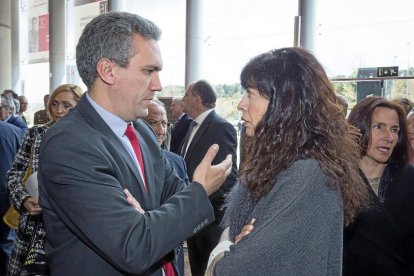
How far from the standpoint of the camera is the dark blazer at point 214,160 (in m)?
3.84

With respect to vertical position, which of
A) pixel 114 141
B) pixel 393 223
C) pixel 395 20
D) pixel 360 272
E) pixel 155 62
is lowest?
pixel 360 272

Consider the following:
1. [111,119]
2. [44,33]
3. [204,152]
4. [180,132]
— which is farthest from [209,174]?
[44,33]

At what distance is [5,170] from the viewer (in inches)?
132

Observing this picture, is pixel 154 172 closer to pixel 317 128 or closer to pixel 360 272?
pixel 317 128

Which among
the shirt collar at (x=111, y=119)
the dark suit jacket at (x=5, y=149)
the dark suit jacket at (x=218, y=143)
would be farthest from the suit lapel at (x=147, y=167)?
the dark suit jacket at (x=218, y=143)

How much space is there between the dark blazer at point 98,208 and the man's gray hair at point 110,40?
134 millimetres

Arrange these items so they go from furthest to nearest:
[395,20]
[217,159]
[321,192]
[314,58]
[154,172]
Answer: [395,20] < [217,159] < [154,172] < [314,58] < [321,192]

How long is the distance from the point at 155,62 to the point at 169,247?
559mm

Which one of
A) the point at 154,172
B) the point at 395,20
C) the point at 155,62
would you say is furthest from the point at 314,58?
the point at 395,20

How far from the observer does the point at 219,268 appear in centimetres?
116

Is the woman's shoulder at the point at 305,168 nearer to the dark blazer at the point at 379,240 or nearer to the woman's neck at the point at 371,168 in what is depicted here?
the dark blazer at the point at 379,240

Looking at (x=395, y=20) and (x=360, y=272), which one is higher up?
(x=395, y=20)

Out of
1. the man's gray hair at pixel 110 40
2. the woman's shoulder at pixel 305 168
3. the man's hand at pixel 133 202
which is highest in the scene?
the man's gray hair at pixel 110 40

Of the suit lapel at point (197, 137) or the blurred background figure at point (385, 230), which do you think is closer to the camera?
the blurred background figure at point (385, 230)
